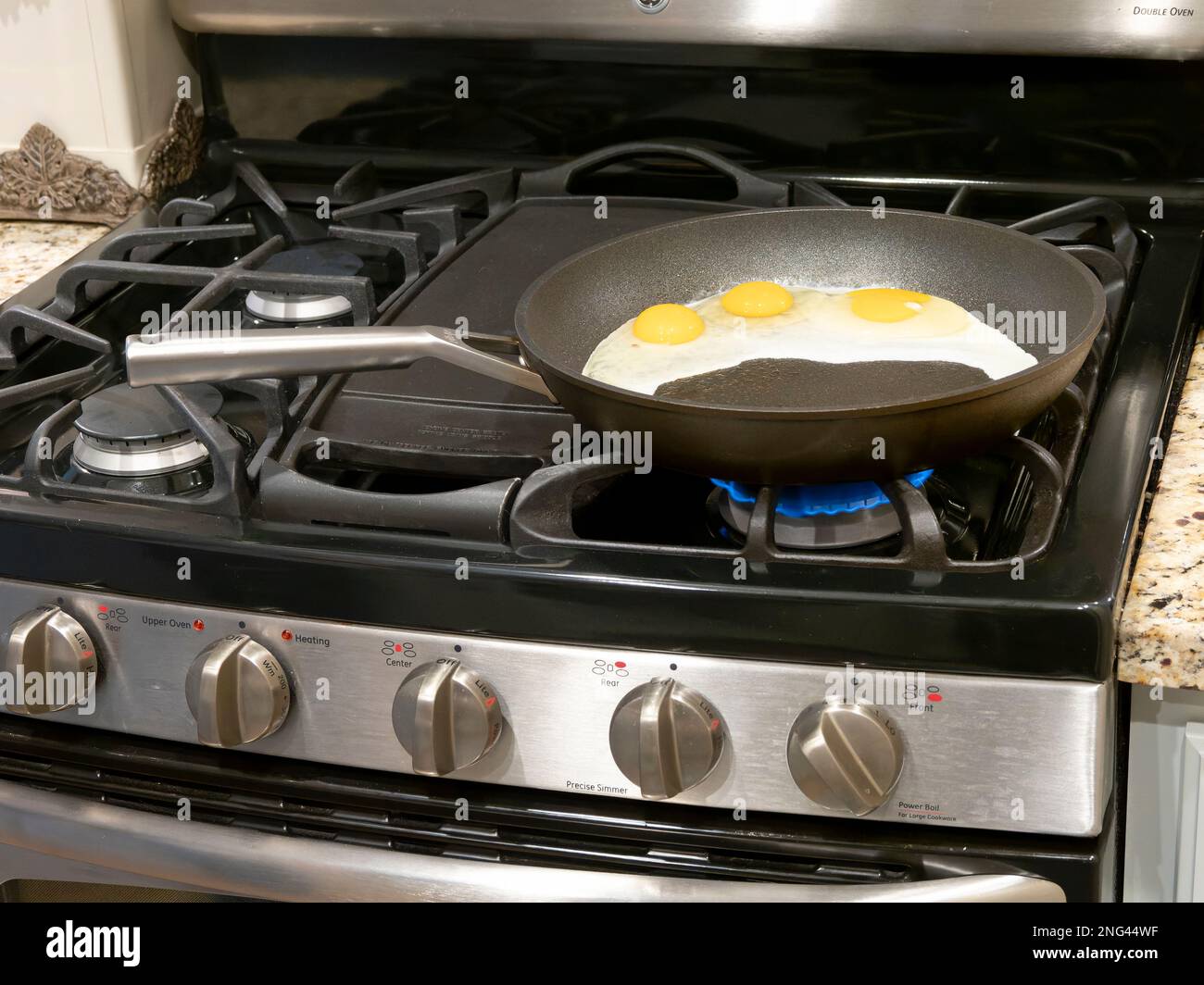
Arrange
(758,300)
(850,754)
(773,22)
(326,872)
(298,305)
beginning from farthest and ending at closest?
(773,22) → (298,305) → (758,300) → (326,872) → (850,754)

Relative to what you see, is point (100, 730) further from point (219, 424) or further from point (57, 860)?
point (219, 424)

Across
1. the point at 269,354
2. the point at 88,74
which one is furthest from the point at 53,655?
the point at 88,74

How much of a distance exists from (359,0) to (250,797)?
2.78 ft

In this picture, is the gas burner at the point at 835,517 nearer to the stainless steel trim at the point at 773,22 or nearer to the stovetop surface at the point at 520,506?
the stovetop surface at the point at 520,506

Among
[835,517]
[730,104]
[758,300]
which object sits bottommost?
[835,517]

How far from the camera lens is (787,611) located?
0.79 metres

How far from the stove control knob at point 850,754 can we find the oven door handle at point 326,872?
0.06 m

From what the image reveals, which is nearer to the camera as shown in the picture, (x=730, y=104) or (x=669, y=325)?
(x=669, y=325)

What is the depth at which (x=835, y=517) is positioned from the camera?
33.9 inches

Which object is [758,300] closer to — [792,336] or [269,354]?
[792,336]

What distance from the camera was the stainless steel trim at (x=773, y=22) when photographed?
1201mm

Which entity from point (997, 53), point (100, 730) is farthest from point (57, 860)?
point (997, 53)

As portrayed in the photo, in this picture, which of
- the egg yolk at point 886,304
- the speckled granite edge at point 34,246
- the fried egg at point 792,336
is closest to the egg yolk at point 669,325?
the fried egg at point 792,336

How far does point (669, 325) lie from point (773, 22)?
463mm
